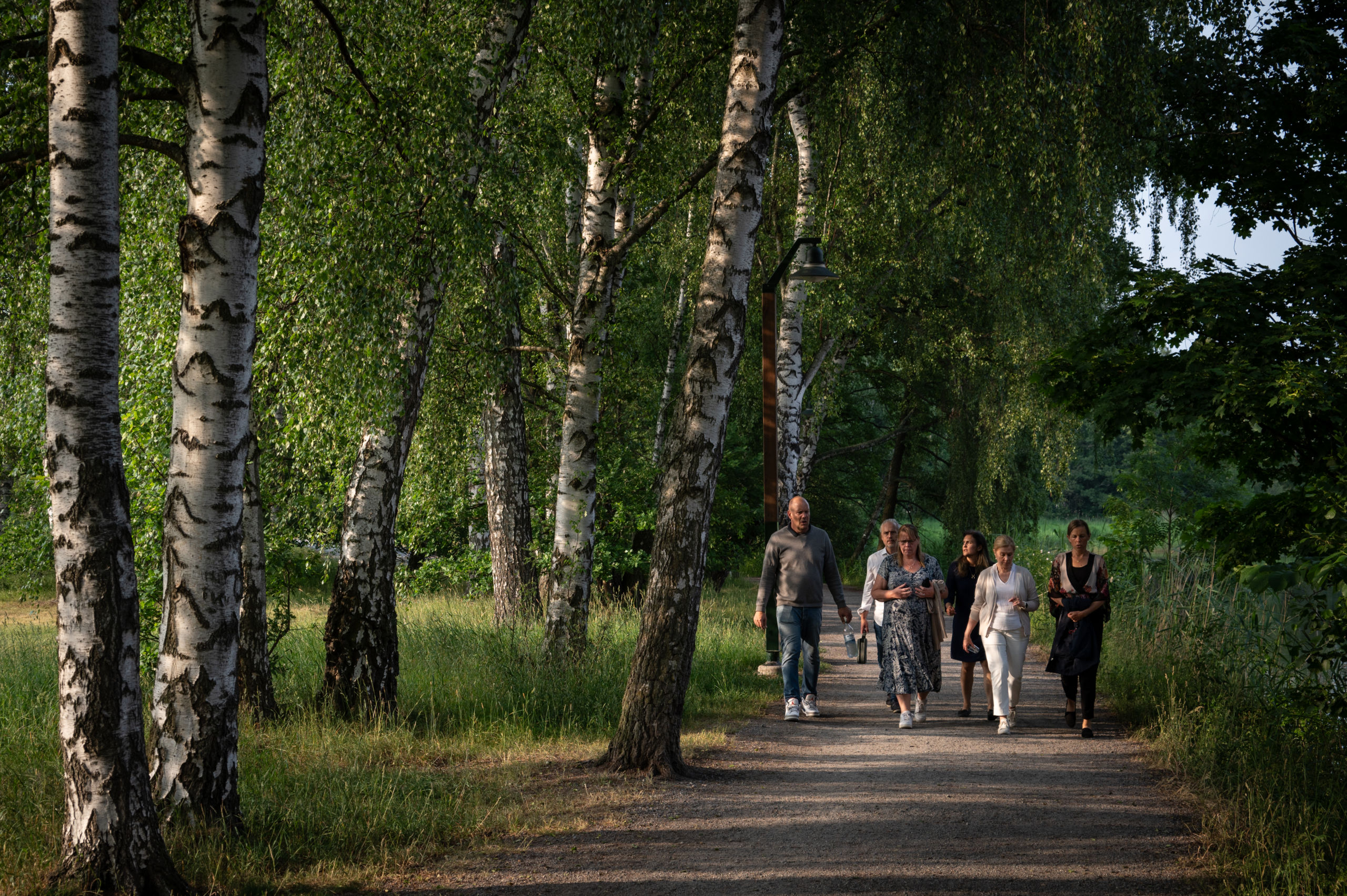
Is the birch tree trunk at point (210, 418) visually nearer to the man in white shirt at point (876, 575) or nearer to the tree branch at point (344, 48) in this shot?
the tree branch at point (344, 48)

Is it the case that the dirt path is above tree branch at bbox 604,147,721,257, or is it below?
below

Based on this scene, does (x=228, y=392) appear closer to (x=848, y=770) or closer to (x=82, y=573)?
(x=82, y=573)

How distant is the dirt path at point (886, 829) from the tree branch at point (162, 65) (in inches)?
168

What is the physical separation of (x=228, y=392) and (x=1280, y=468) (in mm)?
7012

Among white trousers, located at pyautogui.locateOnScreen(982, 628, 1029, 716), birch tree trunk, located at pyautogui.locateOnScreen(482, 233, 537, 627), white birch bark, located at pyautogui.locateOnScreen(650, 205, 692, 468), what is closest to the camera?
white trousers, located at pyautogui.locateOnScreen(982, 628, 1029, 716)

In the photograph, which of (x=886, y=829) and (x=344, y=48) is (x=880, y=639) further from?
(x=344, y=48)

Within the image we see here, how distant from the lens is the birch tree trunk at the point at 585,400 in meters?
11.0

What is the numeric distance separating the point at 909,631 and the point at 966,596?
1.16 m

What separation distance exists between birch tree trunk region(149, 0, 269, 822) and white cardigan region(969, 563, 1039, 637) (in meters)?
6.67

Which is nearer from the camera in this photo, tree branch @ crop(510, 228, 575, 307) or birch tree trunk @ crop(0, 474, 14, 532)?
birch tree trunk @ crop(0, 474, 14, 532)

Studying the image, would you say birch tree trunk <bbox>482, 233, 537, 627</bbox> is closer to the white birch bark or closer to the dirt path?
the white birch bark

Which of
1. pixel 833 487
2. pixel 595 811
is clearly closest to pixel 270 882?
pixel 595 811

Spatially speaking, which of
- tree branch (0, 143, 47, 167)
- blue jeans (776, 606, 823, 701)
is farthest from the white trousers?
tree branch (0, 143, 47, 167)

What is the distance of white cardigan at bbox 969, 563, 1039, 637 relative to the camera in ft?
32.5
